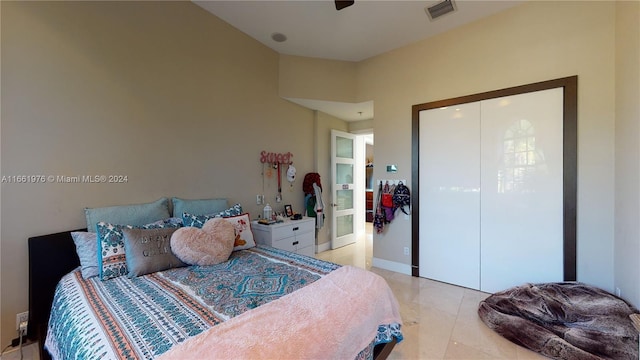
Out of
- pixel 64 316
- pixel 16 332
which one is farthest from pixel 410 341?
pixel 16 332

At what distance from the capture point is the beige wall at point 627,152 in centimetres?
202

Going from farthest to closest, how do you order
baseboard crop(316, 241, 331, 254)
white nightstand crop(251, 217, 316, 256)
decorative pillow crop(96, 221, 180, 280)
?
1. baseboard crop(316, 241, 331, 254)
2. white nightstand crop(251, 217, 316, 256)
3. decorative pillow crop(96, 221, 180, 280)

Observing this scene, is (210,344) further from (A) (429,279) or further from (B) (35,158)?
(A) (429,279)

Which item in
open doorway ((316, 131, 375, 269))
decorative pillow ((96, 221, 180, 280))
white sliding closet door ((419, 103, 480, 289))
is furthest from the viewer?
open doorway ((316, 131, 375, 269))

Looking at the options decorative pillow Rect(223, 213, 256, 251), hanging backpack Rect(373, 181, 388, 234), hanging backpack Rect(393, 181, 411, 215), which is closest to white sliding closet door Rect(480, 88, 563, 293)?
hanging backpack Rect(393, 181, 411, 215)

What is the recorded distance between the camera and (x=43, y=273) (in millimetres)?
1955

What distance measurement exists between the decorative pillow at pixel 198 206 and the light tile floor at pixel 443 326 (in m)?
2.22

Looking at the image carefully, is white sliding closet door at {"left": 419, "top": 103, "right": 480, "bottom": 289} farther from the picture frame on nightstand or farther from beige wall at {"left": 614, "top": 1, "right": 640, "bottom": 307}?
the picture frame on nightstand

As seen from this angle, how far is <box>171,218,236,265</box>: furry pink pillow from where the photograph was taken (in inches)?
80.0

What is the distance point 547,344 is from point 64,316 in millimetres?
3180

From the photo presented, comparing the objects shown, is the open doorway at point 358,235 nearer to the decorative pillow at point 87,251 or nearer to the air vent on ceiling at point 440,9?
the air vent on ceiling at point 440,9

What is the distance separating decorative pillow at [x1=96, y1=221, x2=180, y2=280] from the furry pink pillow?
0.33m

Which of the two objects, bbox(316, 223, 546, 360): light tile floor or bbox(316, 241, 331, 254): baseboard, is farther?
bbox(316, 241, 331, 254): baseboard

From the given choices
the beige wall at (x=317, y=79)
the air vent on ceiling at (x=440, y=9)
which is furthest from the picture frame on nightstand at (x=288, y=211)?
the air vent on ceiling at (x=440, y=9)
